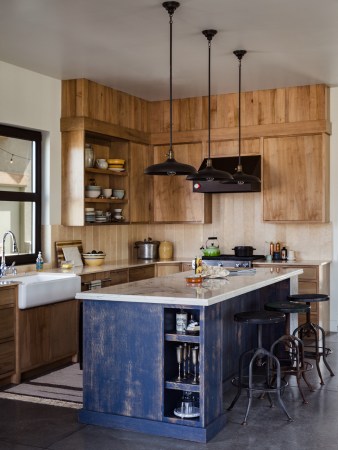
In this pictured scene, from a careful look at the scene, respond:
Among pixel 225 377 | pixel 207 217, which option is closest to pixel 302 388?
pixel 225 377

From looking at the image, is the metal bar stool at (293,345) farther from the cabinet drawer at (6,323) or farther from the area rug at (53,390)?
the cabinet drawer at (6,323)

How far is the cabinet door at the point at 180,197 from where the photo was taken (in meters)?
8.08

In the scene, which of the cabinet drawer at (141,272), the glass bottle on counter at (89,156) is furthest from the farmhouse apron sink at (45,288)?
the glass bottle on counter at (89,156)

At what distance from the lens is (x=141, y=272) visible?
7504 millimetres

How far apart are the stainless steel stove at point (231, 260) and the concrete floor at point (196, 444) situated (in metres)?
2.68

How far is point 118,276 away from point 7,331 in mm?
1940

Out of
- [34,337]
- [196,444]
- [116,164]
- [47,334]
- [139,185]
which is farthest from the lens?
[139,185]

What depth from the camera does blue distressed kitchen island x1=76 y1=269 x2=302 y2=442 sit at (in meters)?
3.96

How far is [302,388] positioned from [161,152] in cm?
410

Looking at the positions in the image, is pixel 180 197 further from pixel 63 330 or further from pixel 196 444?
pixel 196 444

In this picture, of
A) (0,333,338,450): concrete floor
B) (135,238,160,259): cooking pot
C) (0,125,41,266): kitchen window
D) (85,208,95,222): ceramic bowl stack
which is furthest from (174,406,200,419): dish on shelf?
(135,238,160,259): cooking pot

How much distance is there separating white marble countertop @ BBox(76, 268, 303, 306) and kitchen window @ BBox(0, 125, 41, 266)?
6.93 ft

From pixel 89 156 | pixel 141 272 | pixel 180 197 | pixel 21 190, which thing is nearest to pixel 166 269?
pixel 141 272

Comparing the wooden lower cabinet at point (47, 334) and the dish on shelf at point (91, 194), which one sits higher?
the dish on shelf at point (91, 194)
